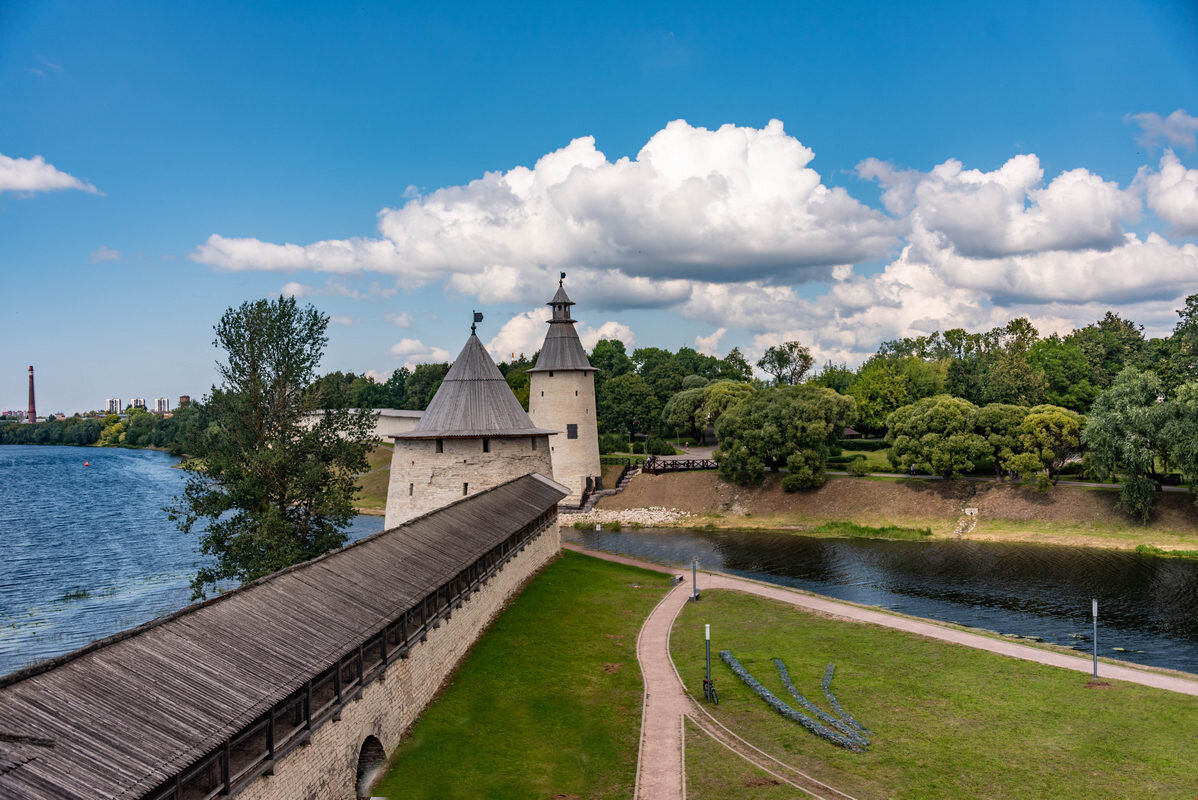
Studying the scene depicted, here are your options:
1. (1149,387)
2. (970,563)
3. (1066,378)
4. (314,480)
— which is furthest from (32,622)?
(1066,378)

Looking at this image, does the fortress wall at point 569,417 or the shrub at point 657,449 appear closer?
the fortress wall at point 569,417

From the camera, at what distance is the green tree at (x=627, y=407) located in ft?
281

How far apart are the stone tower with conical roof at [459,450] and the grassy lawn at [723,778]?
60.8 feet

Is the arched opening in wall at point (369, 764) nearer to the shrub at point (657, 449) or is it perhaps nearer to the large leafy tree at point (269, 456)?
the large leafy tree at point (269, 456)

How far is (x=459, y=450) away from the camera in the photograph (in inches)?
1345

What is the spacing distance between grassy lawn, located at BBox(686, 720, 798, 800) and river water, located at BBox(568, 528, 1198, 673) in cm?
1683

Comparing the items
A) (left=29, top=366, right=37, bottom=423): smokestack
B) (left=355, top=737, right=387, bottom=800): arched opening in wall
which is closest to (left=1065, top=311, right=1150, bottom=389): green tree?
(left=355, top=737, right=387, bottom=800): arched opening in wall

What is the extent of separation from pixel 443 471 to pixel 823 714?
19930 mm

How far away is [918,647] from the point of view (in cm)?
2422

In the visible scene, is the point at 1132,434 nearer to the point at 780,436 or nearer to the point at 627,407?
the point at 780,436

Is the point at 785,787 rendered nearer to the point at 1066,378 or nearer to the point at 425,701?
the point at 425,701

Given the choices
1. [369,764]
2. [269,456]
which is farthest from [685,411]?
[369,764]

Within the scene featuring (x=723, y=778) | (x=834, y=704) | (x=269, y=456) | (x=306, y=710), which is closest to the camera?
(x=306, y=710)

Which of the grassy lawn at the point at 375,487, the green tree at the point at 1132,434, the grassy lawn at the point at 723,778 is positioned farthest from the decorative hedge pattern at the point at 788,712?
the grassy lawn at the point at 375,487
